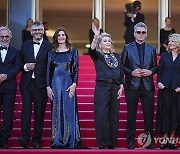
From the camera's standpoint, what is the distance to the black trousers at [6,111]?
783 centimetres

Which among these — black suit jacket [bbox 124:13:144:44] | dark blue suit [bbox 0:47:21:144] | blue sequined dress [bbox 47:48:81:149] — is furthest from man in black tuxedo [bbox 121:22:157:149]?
black suit jacket [bbox 124:13:144:44]

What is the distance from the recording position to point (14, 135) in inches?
343

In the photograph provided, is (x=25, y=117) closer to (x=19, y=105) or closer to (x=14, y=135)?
(x=14, y=135)

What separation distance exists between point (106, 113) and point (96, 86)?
415 millimetres

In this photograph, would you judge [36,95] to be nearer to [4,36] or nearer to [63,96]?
[63,96]

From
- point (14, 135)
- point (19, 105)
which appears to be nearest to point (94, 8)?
point (19, 105)

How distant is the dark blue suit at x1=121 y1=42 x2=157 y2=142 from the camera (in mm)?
7898

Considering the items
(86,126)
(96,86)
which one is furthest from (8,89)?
(86,126)

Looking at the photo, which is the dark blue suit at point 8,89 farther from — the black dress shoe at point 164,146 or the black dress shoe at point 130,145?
the black dress shoe at point 164,146

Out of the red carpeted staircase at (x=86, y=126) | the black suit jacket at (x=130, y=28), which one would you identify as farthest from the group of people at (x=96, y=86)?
the black suit jacket at (x=130, y=28)

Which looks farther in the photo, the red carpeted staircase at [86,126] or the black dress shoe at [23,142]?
the black dress shoe at [23,142]

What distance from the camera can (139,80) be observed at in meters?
7.92

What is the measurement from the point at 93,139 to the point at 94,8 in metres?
8.40

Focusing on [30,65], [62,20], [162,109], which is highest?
[62,20]
